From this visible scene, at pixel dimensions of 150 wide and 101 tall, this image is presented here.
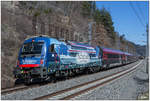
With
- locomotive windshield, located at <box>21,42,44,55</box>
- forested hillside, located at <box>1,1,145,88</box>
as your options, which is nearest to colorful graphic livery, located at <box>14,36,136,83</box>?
locomotive windshield, located at <box>21,42,44,55</box>

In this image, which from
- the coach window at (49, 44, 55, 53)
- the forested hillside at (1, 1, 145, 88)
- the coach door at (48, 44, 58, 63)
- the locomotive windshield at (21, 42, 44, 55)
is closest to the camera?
the locomotive windshield at (21, 42, 44, 55)

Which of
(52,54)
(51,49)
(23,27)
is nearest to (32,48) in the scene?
(51,49)

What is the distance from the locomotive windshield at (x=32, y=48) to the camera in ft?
38.8

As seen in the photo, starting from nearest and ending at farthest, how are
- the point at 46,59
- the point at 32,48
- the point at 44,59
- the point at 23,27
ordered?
1. the point at 44,59
2. the point at 46,59
3. the point at 32,48
4. the point at 23,27

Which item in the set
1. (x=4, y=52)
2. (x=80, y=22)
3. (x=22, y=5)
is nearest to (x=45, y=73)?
(x=4, y=52)

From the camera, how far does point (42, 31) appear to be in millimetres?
29266

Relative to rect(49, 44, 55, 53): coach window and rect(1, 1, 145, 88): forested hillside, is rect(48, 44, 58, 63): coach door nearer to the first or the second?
rect(49, 44, 55, 53): coach window

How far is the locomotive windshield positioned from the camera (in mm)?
11825

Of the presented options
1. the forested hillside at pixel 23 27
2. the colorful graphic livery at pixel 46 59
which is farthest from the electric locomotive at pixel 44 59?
the forested hillside at pixel 23 27

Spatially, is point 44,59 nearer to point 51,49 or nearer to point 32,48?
point 51,49

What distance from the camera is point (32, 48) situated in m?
12.1

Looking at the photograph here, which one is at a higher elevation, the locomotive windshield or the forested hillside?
the forested hillside

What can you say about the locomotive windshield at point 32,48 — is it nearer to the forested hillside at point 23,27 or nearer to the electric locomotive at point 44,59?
the electric locomotive at point 44,59

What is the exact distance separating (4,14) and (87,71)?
14.0 metres
